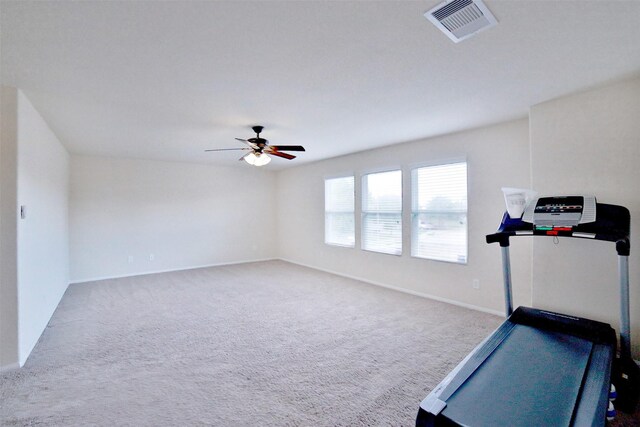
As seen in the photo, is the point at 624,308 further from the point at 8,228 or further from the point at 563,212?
the point at 8,228

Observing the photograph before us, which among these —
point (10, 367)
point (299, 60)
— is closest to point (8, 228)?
point (10, 367)

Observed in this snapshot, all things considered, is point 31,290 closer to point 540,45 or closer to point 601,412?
point 601,412

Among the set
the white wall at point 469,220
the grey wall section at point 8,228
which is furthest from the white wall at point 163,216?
the grey wall section at point 8,228

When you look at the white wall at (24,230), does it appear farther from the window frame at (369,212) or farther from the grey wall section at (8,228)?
the window frame at (369,212)

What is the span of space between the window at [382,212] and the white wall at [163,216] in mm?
3163

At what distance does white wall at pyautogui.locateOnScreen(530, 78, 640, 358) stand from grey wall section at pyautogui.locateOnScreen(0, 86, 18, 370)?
473 cm

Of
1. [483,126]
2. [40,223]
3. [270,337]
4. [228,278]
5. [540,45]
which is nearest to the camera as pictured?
[540,45]

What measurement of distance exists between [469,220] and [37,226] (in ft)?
16.4

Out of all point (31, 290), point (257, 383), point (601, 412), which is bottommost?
point (257, 383)

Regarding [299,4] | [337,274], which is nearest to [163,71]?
[299,4]

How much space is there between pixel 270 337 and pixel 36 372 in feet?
6.25

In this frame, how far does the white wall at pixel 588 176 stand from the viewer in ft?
7.99

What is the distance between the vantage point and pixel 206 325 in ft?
11.1

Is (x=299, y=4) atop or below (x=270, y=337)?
atop
